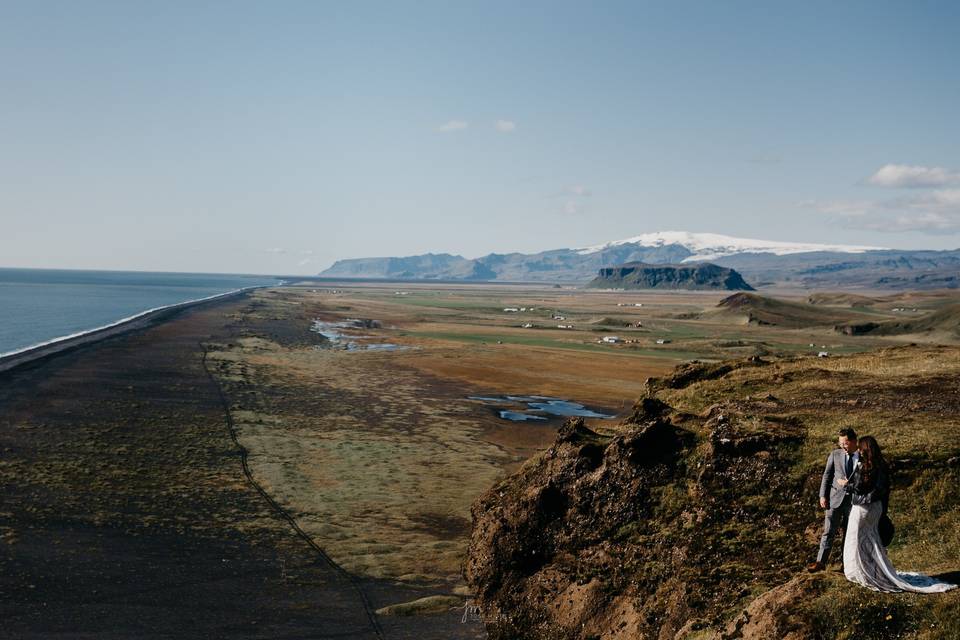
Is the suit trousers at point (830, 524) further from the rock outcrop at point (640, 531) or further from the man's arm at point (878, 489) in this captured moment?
the rock outcrop at point (640, 531)

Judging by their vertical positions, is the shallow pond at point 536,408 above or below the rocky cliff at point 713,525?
below

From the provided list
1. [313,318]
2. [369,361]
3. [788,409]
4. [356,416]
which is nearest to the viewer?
[788,409]

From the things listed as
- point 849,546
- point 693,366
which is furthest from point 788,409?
point 849,546

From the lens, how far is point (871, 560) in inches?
502

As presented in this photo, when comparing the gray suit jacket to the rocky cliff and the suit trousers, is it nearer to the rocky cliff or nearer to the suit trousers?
the suit trousers

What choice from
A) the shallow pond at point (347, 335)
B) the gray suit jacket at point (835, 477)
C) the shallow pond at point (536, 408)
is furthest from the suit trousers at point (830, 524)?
the shallow pond at point (347, 335)

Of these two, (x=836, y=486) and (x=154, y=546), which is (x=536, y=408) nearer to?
(x=154, y=546)

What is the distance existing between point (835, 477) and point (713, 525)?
16.1 feet

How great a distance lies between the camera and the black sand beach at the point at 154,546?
19.1m

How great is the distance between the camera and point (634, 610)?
55.9 feet

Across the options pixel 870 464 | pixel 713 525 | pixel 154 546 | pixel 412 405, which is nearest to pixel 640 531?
pixel 713 525

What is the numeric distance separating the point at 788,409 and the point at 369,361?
58.0 meters

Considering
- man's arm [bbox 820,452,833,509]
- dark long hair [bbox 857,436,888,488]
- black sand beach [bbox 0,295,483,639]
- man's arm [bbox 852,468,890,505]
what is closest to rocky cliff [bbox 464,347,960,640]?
man's arm [bbox 820,452,833,509]

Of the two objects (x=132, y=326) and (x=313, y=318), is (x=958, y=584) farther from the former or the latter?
(x=313, y=318)
